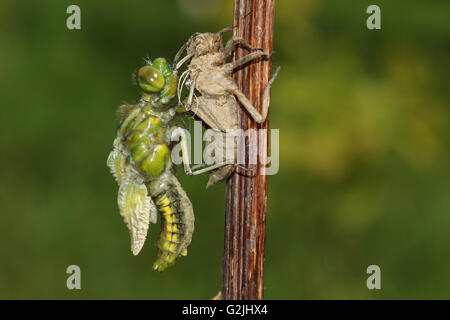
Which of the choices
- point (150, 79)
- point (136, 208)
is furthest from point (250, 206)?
point (150, 79)

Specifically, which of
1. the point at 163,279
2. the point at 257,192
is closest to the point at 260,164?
the point at 257,192

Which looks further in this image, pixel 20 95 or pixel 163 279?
pixel 20 95

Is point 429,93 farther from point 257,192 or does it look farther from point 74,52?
point 74,52

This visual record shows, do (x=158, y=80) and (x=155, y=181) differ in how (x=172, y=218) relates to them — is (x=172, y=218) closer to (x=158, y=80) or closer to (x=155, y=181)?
(x=155, y=181)

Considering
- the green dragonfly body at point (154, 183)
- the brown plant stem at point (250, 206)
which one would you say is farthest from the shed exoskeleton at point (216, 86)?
the green dragonfly body at point (154, 183)

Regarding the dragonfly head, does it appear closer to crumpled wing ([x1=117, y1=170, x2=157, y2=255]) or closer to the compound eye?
the compound eye

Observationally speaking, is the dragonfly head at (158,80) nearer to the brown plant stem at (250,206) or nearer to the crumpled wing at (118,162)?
the crumpled wing at (118,162)
